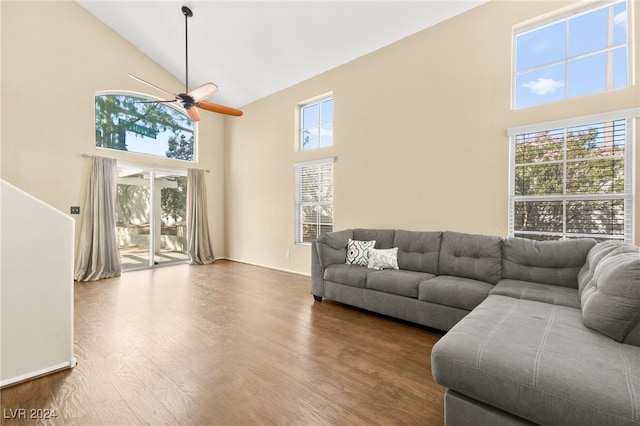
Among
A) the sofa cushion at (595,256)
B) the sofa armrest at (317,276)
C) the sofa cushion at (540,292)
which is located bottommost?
the sofa armrest at (317,276)

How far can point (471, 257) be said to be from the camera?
311 centimetres

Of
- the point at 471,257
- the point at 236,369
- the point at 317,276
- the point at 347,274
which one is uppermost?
the point at 471,257

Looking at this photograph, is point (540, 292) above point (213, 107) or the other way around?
the other way around

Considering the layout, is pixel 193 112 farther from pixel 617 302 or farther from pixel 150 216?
pixel 617 302

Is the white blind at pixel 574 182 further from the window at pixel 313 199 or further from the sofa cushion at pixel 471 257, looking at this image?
the window at pixel 313 199

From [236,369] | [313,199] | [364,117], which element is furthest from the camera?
[313,199]

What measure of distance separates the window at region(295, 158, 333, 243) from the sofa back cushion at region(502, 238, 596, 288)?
2836 mm

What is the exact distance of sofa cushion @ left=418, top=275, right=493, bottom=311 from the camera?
2603 mm

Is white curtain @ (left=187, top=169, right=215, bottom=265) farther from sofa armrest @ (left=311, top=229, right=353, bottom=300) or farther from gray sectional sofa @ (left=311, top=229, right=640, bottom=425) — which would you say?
gray sectional sofa @ (left=311, top=229, right=640, bottom=425)

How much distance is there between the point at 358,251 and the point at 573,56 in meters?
3.26

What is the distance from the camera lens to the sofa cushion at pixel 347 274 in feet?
11.1

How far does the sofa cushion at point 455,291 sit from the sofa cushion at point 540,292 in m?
0.13

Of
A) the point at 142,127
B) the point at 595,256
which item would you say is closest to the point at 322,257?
the point at 595,256

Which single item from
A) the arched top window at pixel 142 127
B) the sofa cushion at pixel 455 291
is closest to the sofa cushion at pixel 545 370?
the sofa cushion at pixel 455 291
